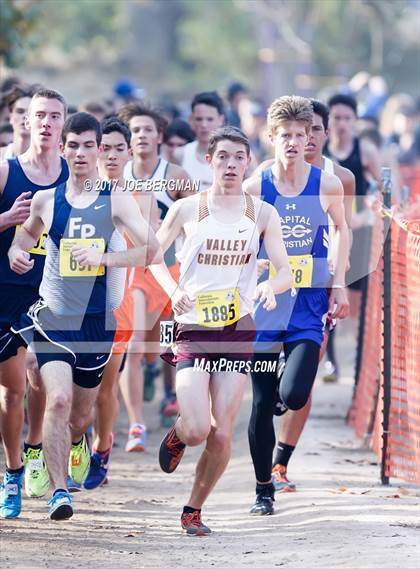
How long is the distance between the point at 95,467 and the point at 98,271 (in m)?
1.76

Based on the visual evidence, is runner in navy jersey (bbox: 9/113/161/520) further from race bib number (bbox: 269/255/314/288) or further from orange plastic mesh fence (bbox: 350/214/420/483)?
orange plastic mesh fence (bbox: 350/214/420/483)

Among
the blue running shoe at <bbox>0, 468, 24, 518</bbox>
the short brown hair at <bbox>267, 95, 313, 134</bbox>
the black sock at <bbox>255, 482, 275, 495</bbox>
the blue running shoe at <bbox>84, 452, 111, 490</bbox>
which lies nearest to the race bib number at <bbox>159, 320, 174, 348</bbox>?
the black sock at <bbox>255, 482, 275, 495</bbox>

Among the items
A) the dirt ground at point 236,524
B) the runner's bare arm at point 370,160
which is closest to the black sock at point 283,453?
the dirt ground at point 236,524

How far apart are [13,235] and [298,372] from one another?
1.74 metres

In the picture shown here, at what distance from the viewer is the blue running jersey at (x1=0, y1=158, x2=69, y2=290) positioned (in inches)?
312

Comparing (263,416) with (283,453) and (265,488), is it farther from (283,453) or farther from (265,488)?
(283,453)

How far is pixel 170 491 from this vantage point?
9266 millimetres

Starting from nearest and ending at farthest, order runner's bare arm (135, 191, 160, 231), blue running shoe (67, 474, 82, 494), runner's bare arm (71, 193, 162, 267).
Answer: runner's bare arm (71, 193, 162, 267) → blue running shoe (67, 474, 82, 494) → runner's bare arm (135, 191, 160, 231)

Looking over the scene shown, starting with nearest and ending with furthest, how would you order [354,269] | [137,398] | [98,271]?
1. [98,271]
2. [137,398]
3. [354,269]

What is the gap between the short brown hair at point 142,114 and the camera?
10195 mm

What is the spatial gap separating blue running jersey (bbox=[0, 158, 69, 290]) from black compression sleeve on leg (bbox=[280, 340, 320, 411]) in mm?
1462

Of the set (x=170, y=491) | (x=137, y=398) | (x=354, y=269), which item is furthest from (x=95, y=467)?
(x=354, y=269)

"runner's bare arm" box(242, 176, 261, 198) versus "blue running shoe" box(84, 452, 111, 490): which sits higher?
"runner's bare arm" box(242, 176, 261, 198)

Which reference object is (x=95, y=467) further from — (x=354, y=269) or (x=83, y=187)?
(x=354, y=269)
